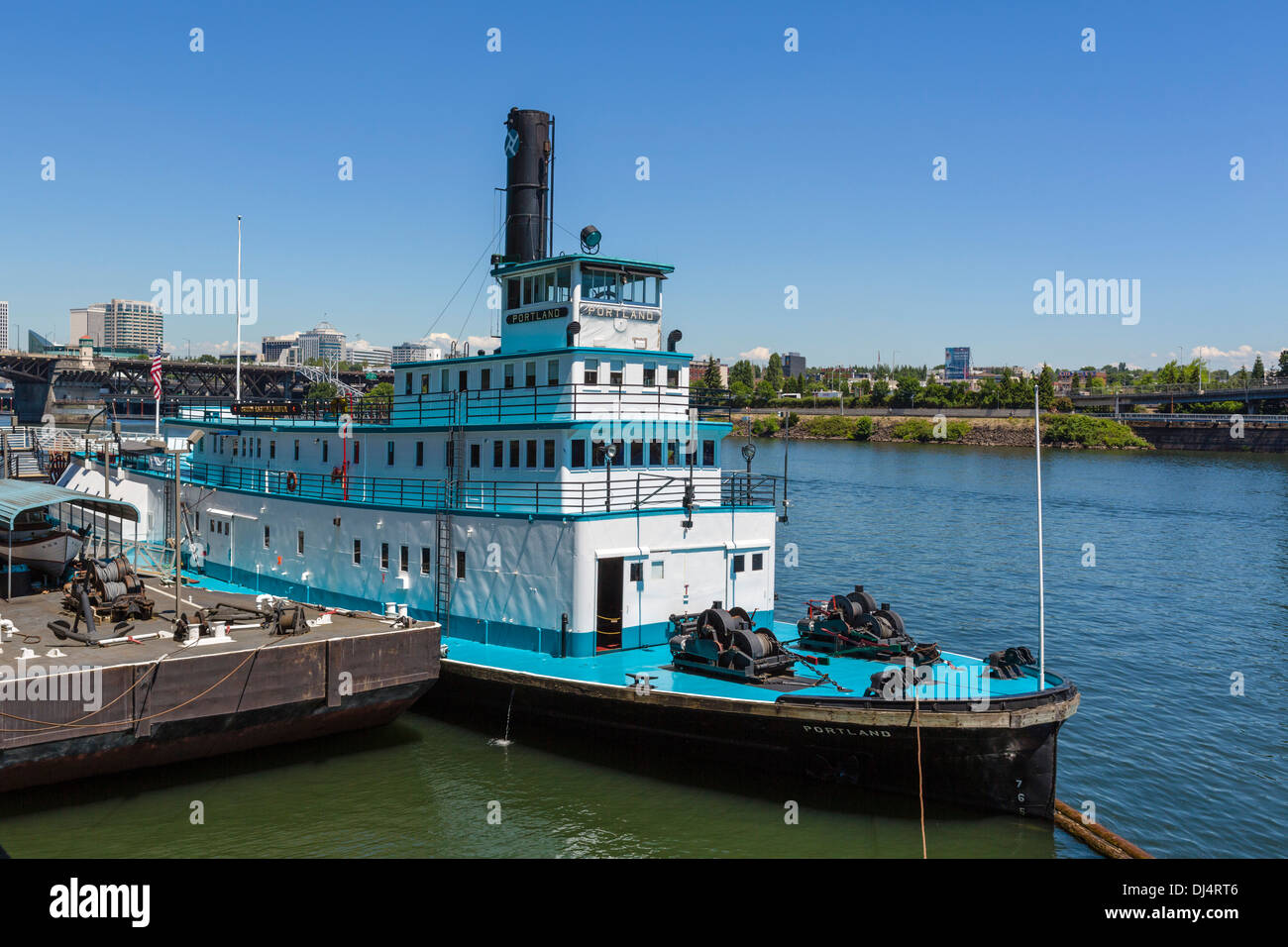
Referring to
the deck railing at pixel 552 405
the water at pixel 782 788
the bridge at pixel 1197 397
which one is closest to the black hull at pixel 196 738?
the water at pixel 782 788

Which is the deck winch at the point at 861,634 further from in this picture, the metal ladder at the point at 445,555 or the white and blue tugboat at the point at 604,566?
the metal ladder at the point at 445,555

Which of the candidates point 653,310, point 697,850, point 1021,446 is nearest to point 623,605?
point 697,850

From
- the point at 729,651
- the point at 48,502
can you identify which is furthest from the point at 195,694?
the point at 48,502

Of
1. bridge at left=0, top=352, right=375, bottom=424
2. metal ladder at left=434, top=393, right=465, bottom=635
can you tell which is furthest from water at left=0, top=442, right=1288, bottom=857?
bridge at left=0, top=352, right=375, bottom=424

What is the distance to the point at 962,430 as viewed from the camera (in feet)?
450

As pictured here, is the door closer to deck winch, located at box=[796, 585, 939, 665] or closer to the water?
the water

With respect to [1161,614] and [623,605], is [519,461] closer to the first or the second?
[623,605]

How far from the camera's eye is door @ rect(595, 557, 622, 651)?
20.9m

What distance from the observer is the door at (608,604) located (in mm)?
20891

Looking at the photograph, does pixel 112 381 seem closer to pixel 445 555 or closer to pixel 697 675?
pixel 445 555

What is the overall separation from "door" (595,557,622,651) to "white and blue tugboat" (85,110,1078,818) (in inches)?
2.8
